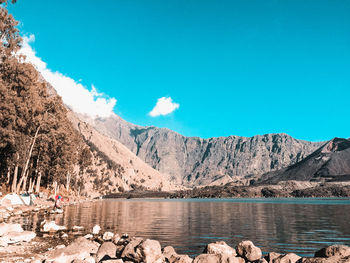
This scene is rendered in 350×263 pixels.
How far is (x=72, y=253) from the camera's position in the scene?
15.8 m

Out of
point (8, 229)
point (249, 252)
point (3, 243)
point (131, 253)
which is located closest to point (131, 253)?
point (131, 253)

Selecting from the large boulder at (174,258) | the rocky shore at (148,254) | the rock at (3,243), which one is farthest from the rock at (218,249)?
the rock at (3,243)

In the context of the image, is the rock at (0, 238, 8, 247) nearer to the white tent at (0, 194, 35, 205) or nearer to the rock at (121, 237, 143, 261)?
the rock at (121, 237, 143, 261)

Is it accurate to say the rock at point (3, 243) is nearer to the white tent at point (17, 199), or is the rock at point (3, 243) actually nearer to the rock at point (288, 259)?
the rock at point (288, 259)

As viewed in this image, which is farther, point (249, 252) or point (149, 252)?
point (249, 252)

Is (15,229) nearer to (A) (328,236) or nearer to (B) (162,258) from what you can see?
(B) (162,258)

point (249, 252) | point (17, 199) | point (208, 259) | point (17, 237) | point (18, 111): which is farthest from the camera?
point (18, 111)

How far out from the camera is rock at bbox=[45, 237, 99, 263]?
1497 centimetres

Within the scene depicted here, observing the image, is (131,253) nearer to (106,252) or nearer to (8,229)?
(106,252)

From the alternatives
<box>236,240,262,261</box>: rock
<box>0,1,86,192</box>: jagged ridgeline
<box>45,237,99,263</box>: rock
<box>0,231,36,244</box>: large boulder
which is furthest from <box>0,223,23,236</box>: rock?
<box>0,1,86,192</box>: jagged ridgeline

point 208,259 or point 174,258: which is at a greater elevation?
point 208,259

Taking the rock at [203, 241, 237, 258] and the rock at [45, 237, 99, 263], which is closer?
the rock at [45, 237, 99, 263]

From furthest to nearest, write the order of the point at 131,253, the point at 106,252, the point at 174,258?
the point at 106,252, the point at 174,258, the point at 131,253

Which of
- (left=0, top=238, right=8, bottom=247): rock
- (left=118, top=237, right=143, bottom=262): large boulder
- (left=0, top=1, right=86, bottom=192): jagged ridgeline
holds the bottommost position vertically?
(left=0, top=238, right=8, bottom=247): rock
